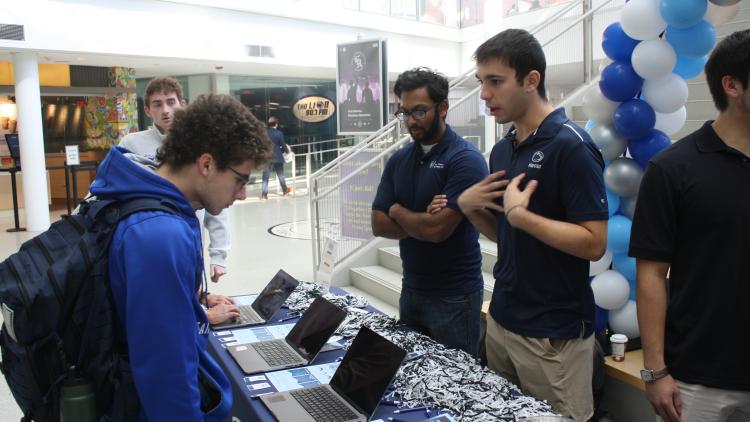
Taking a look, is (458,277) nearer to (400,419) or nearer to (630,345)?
(400,419)

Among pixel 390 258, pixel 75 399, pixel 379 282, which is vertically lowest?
pixel 379 282

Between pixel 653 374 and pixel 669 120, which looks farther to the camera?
pixel 669 120

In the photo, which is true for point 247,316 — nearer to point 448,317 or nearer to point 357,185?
point 448,317

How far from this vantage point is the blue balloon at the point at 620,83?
2924 millimetres

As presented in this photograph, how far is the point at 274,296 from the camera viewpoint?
2.73m

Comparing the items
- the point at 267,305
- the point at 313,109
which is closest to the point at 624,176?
the point at 267,305

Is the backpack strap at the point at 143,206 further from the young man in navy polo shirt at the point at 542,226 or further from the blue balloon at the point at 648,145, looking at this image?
the blue balloon at the point at 648,145

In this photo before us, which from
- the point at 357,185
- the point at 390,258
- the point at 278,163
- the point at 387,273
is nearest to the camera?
the point at 387,273

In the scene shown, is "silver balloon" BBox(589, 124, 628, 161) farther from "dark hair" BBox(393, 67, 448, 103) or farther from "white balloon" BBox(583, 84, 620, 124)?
"dark hair" BBox(393, 67, 448, 103)

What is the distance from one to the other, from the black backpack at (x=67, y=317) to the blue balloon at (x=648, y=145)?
238cm

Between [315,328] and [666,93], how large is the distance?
1.99 metres

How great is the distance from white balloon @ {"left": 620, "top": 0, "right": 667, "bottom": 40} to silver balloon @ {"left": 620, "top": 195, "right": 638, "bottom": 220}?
0.76 meters

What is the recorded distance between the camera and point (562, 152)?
174cm

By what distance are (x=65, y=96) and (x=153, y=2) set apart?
180 inches
